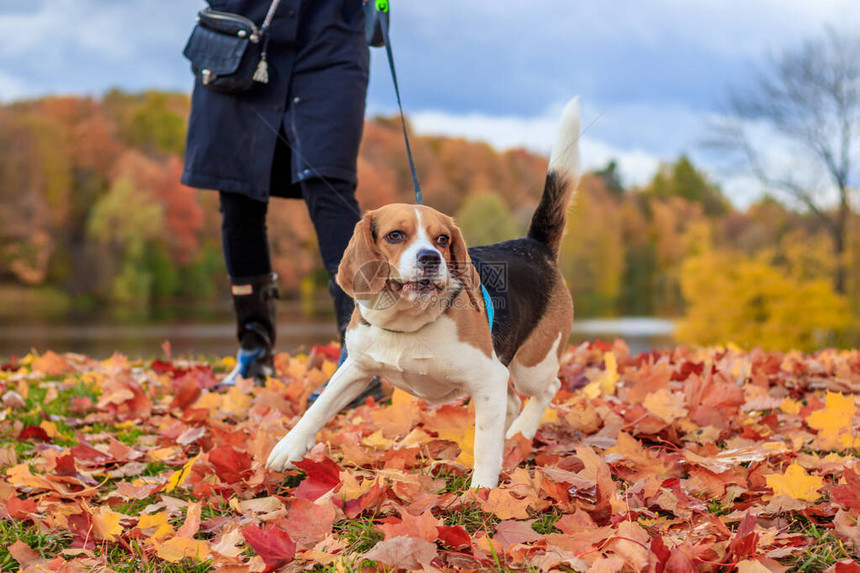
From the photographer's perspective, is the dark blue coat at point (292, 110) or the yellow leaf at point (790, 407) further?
the dark blue coat at point (292, 110)

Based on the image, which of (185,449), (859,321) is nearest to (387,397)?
(185,449)

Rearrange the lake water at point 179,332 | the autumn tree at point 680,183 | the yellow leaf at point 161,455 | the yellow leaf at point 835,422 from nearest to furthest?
the yellow leaf at point 835,422 < the yellow leaf at point 161,455 < the lake water at point 179,332 < the autumn tree at point 680,183

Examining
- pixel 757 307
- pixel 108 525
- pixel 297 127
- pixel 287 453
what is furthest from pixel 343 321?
pixel 757 307

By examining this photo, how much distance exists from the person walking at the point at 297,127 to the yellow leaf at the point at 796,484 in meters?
2.21

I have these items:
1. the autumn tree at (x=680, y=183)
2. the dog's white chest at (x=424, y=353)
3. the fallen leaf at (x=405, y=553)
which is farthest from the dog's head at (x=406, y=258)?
the autumn tree at (x=680, y=183)

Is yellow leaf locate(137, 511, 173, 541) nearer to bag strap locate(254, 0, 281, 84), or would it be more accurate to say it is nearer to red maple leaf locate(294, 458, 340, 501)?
red maple leaf locate(294, 458, 340, 501)

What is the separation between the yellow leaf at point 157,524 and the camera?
221 cm

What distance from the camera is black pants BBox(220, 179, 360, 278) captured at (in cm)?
385

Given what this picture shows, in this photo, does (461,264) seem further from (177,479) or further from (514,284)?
(177,479)

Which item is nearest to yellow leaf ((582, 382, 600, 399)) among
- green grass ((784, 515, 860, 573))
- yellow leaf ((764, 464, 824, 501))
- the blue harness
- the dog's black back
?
the dog's black back

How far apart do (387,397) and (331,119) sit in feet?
5.34

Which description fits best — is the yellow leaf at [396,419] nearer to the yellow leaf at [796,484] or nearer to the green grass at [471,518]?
the green grass at [471,518]

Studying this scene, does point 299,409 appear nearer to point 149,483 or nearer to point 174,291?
point 149,483

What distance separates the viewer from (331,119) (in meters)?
3.82
